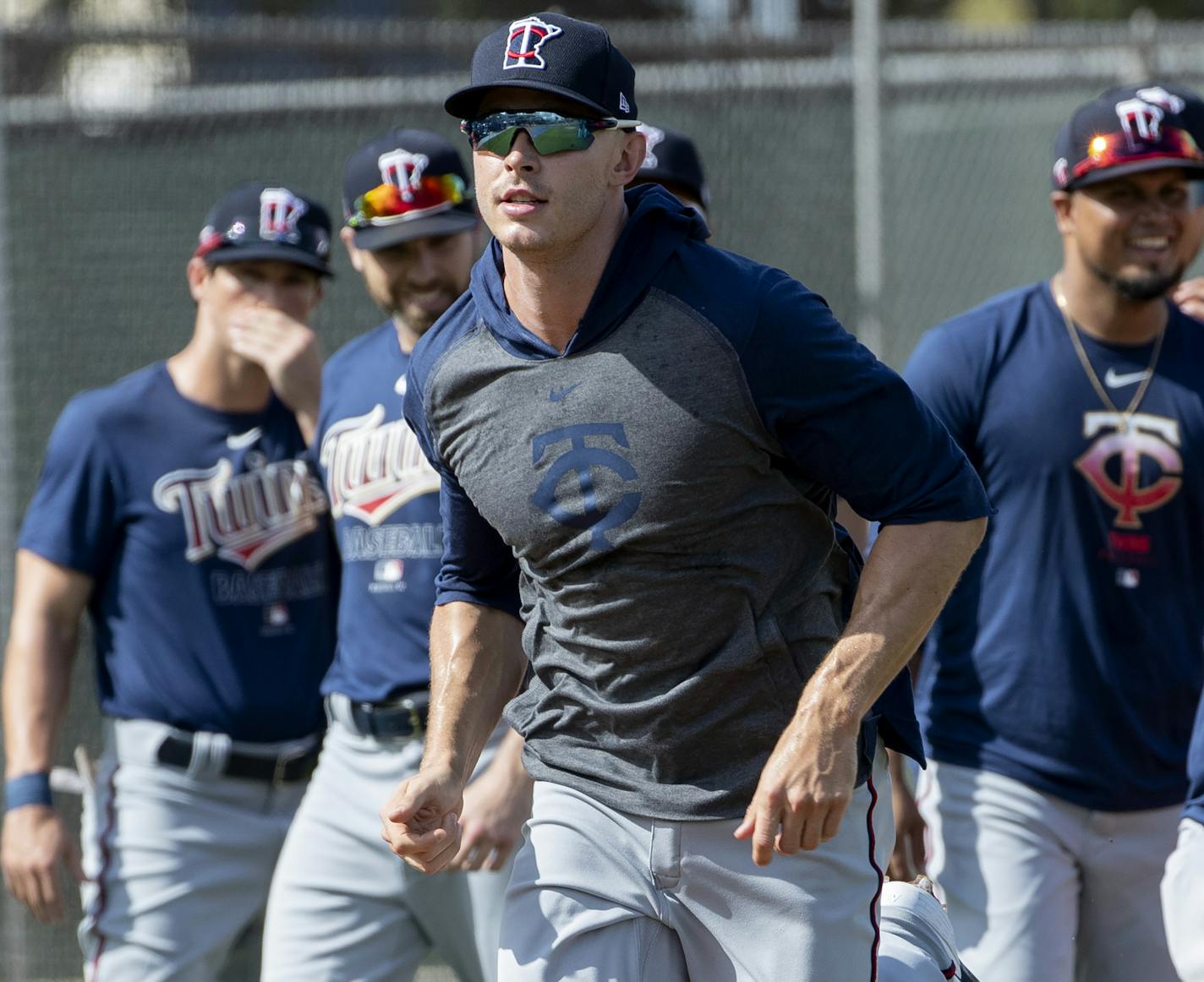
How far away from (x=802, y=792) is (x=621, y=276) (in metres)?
0.95

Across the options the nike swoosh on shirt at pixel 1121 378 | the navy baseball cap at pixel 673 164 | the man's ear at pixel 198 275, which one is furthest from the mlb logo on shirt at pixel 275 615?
the nike swoosh on shirt at pixel 1121 378

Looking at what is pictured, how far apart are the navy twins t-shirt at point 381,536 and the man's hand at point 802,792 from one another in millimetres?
1828

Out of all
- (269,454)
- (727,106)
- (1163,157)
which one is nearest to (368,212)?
(269,454)

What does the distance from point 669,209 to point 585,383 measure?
0.39m

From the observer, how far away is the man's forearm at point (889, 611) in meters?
3.02

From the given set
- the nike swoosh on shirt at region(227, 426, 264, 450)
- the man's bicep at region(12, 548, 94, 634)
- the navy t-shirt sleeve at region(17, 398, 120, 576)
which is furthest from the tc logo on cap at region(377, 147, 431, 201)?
the man's bicep at region(12, 548, 94, 634)

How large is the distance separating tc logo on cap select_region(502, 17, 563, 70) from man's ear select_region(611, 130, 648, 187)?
220 mm

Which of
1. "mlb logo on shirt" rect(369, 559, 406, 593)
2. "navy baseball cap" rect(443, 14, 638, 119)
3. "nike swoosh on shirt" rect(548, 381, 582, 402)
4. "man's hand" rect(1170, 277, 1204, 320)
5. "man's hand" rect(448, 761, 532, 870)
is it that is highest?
"navy baseball cap" rect(443, 14, 638, 119)

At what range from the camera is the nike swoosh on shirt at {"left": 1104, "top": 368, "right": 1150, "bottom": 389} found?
15.2 feet

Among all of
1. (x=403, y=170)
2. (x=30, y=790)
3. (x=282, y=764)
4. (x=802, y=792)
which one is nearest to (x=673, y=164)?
(x=403, y=170)

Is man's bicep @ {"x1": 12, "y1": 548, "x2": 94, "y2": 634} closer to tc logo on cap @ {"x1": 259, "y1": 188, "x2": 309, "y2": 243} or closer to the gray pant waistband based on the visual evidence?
the gray pant waistband

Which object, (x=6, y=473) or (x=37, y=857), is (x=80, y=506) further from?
(x=6, y=473)

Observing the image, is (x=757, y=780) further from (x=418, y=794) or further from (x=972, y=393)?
(x=972, y=393)

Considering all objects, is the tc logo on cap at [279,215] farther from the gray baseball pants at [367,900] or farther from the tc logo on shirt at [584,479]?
the tc logo on shirt at [584,479]
